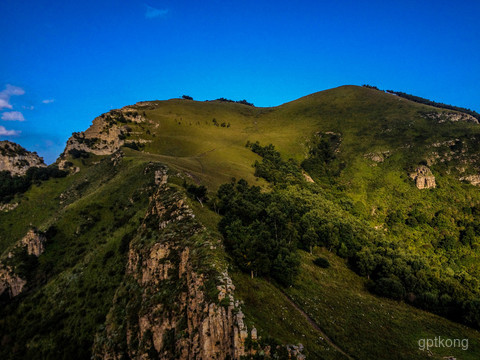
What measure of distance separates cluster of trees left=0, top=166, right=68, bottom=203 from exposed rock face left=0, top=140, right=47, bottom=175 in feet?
11.5

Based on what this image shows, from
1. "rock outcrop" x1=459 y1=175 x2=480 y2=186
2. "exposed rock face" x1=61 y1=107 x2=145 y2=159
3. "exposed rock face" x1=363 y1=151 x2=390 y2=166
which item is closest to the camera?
"rock outcrop" x1=459 y1=175 x2=480 y2=186

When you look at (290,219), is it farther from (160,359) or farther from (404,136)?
(404,136)

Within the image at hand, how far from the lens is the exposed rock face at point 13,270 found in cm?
5503

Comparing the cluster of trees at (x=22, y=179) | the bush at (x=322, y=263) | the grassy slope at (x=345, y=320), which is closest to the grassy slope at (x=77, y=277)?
the grassy slope at (x=345, y=320)

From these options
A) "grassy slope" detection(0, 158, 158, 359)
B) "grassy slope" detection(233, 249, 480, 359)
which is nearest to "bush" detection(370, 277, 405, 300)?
"grassy slope" detection(233, 249, 480, 359)

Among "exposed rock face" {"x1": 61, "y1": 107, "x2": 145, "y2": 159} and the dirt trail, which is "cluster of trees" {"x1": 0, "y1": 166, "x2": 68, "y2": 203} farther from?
the dirt trail

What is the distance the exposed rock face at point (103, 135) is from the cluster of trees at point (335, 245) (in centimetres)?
11165

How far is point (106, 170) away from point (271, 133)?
11297 centimetres

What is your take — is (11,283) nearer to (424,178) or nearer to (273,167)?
(273,167)

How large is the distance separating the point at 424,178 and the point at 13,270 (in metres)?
147

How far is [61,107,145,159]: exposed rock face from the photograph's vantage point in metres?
153

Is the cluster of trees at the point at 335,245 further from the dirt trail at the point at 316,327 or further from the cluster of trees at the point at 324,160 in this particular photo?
the cluster of trees at the point at 324,160

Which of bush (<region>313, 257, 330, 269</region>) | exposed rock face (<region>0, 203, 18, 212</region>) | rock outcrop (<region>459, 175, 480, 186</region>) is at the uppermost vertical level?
rock outcrop (<region>459, 175, 480, 186</region>)

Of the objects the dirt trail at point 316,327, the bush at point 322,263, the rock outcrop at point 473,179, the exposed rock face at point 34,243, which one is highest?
the rock outcrop at point 473,179
